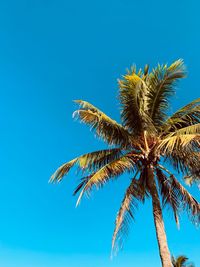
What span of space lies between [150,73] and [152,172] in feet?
11.7

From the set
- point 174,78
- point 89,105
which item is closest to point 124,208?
point 89,105

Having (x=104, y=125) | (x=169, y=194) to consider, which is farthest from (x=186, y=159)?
(x=104, y=125)

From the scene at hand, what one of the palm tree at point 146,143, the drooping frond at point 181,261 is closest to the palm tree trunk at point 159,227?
the palm tree at point 146,143

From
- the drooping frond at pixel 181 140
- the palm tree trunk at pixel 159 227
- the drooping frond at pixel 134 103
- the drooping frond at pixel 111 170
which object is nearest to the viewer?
the palm tree trunk at pixel 159 227

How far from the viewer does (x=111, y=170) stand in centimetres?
988

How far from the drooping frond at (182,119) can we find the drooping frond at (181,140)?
801mm

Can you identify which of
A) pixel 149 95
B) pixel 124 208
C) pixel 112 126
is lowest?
pixel 124 208

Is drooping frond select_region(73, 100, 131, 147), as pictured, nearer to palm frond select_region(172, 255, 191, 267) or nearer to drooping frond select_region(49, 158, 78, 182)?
drooping frond select_region(49, 158, 78, 182)

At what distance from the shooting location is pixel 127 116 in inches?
440

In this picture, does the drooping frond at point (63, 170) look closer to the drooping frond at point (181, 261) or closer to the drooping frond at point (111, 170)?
the drooping frond at point (111, 170)

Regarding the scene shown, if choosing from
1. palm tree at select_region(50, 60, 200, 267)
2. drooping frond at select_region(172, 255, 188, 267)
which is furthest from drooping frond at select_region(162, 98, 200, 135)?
drooping frond at select_region(172, 255, 188, 267)

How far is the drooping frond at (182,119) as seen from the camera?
1080 centimetres

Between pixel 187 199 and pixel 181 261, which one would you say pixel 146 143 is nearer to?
pixel 187 199

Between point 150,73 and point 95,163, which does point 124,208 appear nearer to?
point 95,163
